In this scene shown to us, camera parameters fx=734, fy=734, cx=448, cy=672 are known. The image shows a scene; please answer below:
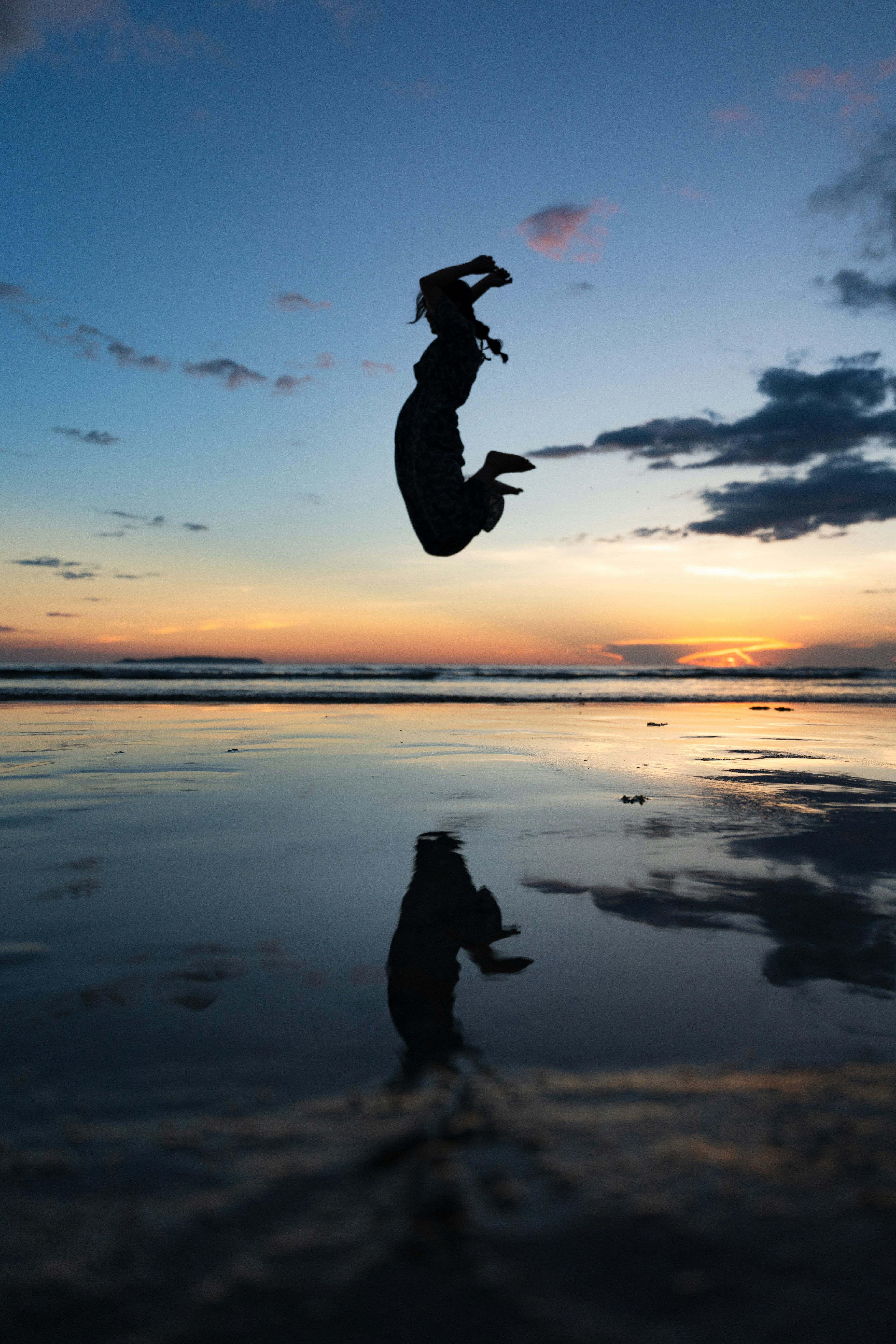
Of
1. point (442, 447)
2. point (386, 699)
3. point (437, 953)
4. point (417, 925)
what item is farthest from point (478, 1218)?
point (386, 699)

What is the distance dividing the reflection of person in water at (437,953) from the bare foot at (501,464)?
2718mm

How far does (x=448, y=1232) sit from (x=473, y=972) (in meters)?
1.06

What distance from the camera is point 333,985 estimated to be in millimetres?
2217

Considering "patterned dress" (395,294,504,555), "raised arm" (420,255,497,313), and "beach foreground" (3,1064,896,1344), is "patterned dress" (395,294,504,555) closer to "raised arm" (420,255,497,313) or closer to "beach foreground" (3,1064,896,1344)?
"raised arm" (420,255,497,313)

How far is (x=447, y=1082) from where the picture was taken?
1.70m

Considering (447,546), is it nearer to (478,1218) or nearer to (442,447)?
(442,447)

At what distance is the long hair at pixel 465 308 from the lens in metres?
4.77

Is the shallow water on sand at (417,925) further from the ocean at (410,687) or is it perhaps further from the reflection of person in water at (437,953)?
the ocean at (410,687)

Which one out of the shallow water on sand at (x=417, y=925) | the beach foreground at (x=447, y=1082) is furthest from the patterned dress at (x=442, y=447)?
the beach foreground at (x=447, y=1082)

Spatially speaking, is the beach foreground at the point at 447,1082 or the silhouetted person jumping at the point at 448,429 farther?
the silhouetted person jumping at the point at 448,429

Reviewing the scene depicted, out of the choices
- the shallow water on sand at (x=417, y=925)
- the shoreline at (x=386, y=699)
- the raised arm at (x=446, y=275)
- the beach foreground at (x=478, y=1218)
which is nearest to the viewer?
the beach foreground at (x=478, y=1218)

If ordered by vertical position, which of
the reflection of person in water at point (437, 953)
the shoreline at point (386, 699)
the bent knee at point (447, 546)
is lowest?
the reflection of person in water at point (437, 953)

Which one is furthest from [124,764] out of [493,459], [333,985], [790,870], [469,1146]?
[469,1146]

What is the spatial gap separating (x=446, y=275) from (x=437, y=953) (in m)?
4.06
